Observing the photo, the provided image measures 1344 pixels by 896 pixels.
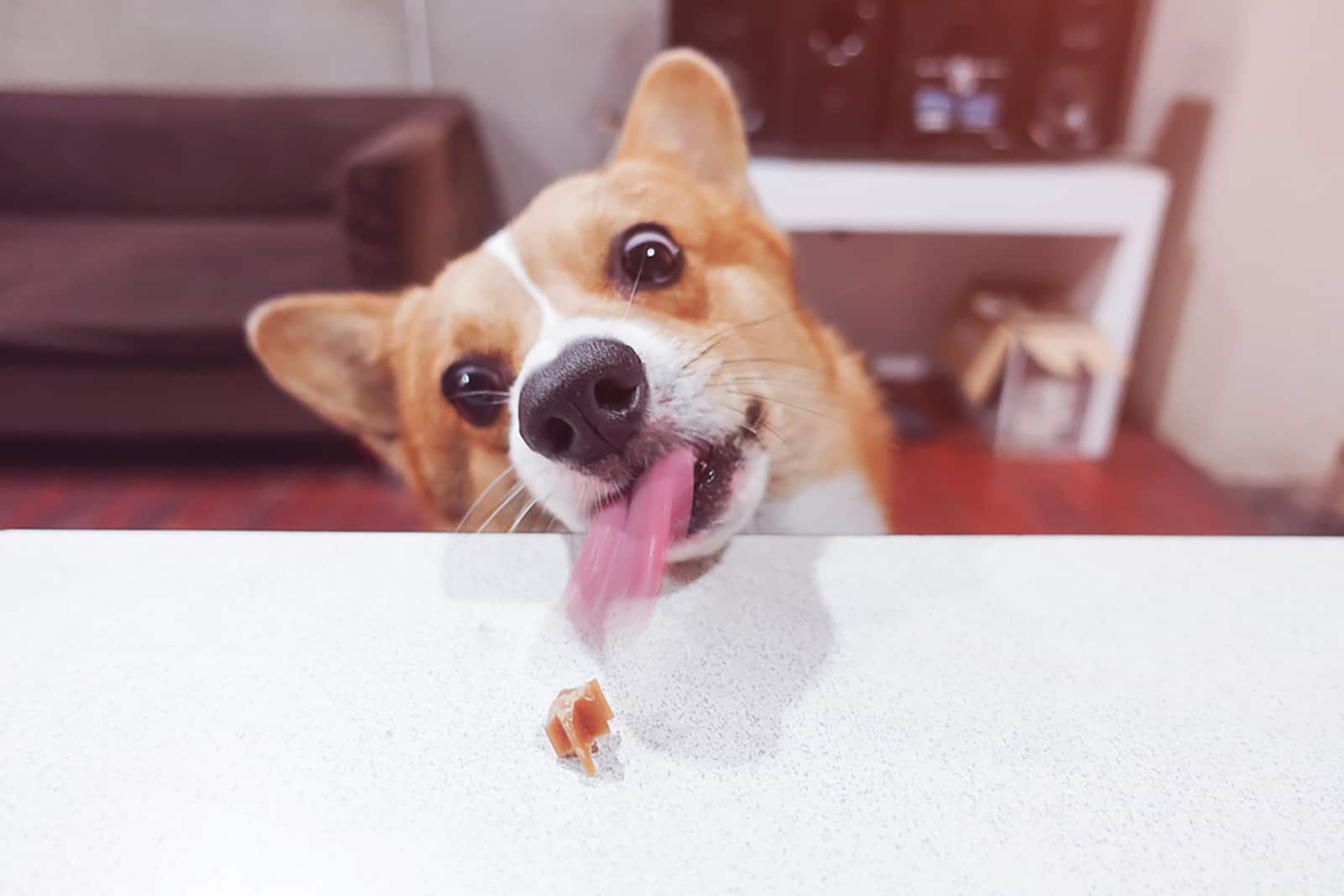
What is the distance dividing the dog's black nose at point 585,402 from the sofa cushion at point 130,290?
3.89 ft

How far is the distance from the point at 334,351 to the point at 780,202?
1112 millimetres

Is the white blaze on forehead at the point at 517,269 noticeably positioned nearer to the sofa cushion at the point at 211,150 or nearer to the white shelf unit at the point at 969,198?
the white shelf unit at the point at 969,198

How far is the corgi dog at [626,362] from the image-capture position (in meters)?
0.62

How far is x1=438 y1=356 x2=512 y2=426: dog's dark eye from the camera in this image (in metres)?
0.78

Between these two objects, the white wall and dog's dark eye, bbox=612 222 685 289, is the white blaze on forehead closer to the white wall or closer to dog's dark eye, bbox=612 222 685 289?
dog's dark eye, bbox=612 222 685 289

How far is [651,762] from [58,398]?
6.07ft

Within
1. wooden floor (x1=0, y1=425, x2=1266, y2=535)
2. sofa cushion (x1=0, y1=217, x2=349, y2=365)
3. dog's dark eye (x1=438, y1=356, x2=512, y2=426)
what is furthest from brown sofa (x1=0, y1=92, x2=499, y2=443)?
dog's dark eye (x1=438, y1=356, x2=512, y2=426)

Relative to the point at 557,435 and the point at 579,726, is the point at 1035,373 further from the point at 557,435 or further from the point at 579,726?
the point at 579,726

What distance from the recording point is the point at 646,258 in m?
0.80

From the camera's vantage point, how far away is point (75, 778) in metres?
0.47

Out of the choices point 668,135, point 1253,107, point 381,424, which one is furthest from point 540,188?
point 1253,107

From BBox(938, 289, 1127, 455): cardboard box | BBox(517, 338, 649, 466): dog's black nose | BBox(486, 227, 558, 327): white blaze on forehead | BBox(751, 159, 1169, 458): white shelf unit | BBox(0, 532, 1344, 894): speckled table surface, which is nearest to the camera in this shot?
BBox(0, 532, 1344, 894): speckled table surface

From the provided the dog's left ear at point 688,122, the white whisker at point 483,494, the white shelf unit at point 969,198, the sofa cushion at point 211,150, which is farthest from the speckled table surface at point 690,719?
the sofa cushion at point 211,150

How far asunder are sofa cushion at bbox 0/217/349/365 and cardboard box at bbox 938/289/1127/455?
4.65 ft
